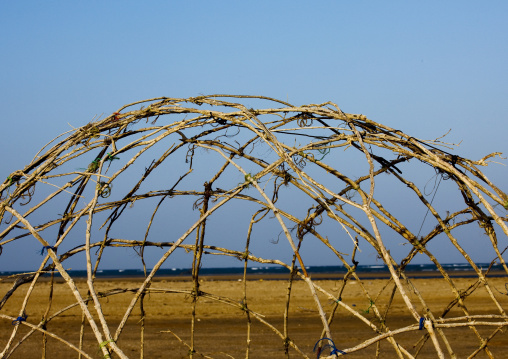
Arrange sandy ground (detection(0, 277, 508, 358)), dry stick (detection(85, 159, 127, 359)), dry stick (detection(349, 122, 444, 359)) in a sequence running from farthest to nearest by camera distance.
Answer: sandy ground (detection(0, 277, 508, 358)) < dry stick (detection(85, 159, 127, 359)) < dry stick (detection(349, 122, 444, 359))

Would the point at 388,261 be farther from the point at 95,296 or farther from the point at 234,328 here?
the point at 234,328

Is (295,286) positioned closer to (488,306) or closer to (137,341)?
(488,306)

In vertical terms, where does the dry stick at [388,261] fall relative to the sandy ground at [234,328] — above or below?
above

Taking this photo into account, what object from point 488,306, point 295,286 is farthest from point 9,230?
point 295,286

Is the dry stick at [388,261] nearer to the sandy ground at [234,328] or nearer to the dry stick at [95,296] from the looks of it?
the dry stick at [95,296]

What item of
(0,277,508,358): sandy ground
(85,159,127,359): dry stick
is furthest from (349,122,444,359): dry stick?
(0,277,508,358): sandy ground

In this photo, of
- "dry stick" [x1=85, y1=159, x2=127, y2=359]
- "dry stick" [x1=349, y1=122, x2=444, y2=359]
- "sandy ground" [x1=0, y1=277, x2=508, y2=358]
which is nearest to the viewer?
"dry stick" [x1=349, y1=122, x2=444, y2=359]

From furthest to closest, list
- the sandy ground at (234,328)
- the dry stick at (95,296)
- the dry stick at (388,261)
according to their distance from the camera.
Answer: the sandy ground at (234,328)
the dry stick at (95,296)
the dry stick at (388,261)

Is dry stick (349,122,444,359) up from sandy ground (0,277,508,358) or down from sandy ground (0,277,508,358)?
up

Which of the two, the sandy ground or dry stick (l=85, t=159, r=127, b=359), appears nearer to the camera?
dry stick (l=85, t=159, r=127, b=359)

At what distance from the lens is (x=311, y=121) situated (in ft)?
17.7

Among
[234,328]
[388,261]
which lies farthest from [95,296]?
[234,328]

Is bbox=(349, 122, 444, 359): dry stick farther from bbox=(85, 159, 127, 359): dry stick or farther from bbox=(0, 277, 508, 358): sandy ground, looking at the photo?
bbox=(0, 277, 508, 358): sandy ground

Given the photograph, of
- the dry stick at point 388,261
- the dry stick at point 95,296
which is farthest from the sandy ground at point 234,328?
the dry stick at point 388,261
